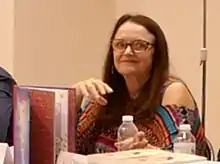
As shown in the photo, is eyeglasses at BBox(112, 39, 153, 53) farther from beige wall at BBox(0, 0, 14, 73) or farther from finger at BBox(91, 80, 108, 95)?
beige wall at BBox(0, 0, 14, 73)

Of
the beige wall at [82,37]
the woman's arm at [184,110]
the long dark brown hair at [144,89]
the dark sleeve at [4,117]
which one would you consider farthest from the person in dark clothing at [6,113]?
the beige wall at [82,37]

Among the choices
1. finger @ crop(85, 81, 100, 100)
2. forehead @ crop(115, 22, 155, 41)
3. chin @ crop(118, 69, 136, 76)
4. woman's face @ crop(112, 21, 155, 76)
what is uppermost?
forehead @ crop(115, 22, 155, 41)

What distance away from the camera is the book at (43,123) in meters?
1.07

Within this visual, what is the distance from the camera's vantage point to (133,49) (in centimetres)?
177

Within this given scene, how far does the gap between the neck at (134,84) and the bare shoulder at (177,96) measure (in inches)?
4.1

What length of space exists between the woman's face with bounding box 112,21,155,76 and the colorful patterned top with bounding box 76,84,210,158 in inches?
7.1

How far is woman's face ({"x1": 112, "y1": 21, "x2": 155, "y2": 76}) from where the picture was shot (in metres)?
1.77

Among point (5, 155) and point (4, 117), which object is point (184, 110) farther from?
point (5, 155)

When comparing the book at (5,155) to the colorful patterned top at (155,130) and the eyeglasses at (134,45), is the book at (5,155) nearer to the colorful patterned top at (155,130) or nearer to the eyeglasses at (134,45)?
the colorful patterned top at (155,130)

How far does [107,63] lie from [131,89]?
159 millimetres

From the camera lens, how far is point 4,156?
1.13 metres

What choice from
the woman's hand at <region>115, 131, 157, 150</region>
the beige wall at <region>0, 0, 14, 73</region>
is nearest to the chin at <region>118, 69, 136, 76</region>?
the woman's hand at <region>115, 131, 157, 150</region>

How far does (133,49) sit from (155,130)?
0.32 m

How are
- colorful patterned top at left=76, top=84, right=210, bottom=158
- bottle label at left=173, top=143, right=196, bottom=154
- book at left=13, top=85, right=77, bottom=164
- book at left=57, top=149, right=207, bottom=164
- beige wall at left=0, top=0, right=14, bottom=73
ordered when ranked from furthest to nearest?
beige wall at left=0, top=0, right=14, bottom=73, colorful patterned top at left=76, top=84, right=210, bottom=158, bottle label at left=173, top=143, right=196, bottom=154, book at left=13, top=85, right=77, bottom=164, book at left=57, top=149, right=207, bottom=164
